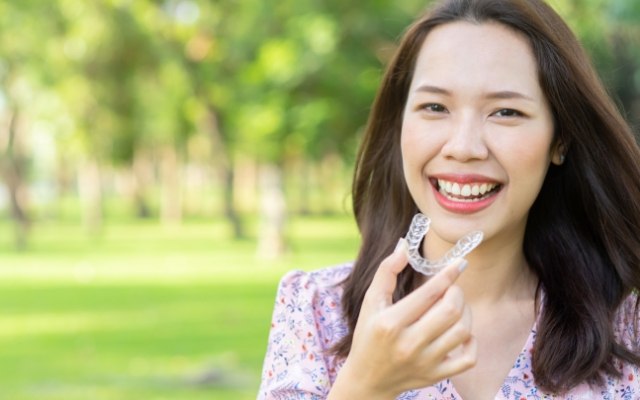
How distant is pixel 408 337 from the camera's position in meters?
1.86

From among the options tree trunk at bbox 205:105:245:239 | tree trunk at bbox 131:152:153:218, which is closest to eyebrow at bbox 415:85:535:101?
tree trunk at bbox 205:105:245:239

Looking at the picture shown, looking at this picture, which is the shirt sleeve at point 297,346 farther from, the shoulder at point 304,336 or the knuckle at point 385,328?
the knuckle at point 385,328

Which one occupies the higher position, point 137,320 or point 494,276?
point 137,320

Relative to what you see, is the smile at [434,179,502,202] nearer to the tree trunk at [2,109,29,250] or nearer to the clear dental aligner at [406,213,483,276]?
the clear dental aligner at [406,213,483,276]

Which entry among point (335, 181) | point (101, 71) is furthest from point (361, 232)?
point (335, 181)

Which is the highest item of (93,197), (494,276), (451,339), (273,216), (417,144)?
(93,197)

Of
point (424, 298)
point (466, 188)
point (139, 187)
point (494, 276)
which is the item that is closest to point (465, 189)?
point (466, 188)

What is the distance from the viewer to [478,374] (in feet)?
7.87

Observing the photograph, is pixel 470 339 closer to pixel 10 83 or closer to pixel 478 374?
pixel 478 374

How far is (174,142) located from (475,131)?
41.5 metres

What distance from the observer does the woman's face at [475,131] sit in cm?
226

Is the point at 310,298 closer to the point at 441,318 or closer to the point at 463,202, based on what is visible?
the point at 463,202

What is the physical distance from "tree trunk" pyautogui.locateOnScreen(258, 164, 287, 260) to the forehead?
876 inches

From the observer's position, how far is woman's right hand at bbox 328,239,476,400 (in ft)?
5.98
